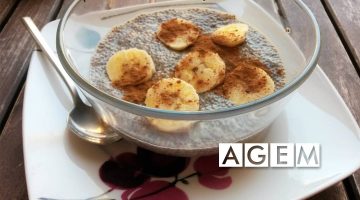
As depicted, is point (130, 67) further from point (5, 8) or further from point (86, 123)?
point (5, 8)

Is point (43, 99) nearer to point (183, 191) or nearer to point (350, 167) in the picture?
point (183, 191)

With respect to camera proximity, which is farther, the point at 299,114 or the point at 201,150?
the point at 299,114

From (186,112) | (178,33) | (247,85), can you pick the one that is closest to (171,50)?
(178,33)

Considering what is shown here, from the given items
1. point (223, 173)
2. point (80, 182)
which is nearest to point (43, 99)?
point (80, 182)

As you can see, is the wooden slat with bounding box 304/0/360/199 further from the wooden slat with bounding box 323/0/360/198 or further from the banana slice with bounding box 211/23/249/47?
the banana slice with bounding box 211/23/249/47

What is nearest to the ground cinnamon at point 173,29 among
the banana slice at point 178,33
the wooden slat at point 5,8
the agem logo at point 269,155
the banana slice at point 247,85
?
the banana slice at point 178,33

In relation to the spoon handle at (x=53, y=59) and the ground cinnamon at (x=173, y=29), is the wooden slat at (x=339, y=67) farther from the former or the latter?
the spoon handle at (x=53, y=59)

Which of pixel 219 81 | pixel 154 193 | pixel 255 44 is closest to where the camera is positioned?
pixel 154 193
